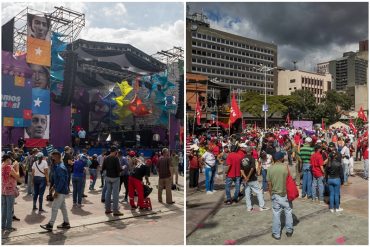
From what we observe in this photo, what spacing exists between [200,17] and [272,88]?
76.4 m

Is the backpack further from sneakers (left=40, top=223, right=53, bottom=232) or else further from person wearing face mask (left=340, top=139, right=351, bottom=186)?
person wearing face mask (left=340, top=139, right=351, bottom=186)

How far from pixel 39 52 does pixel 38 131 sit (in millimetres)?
3299

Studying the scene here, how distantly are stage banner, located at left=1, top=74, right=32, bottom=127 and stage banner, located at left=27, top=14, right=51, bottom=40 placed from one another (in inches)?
73.0

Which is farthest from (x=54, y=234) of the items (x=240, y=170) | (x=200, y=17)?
(x=200, y=17)

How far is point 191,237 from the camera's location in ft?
18.7

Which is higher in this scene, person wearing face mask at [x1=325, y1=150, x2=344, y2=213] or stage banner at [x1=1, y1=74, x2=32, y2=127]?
stage banner at [x1=1, y1=74, x2=32, y2=127]

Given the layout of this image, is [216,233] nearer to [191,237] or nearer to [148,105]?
[191,237]

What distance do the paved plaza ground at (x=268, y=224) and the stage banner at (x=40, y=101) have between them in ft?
32.7

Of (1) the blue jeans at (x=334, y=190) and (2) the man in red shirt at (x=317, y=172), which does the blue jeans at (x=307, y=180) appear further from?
(1) the blue jeans at (x=334, y=190)

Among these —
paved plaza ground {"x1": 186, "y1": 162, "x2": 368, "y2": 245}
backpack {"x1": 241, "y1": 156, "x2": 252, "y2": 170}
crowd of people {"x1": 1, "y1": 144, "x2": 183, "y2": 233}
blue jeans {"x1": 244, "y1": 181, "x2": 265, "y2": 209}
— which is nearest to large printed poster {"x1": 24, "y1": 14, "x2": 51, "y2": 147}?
crowd of people {"x1": 1, "y1": 144, "x2": 183, "y2": 233}

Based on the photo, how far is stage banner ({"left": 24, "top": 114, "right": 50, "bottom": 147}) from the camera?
15.0 metres

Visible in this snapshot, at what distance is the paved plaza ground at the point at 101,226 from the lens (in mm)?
5789

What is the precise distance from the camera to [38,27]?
13852 millimetres

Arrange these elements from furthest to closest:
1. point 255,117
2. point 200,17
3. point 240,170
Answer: point 255,117, point 240,170, point 200,17
